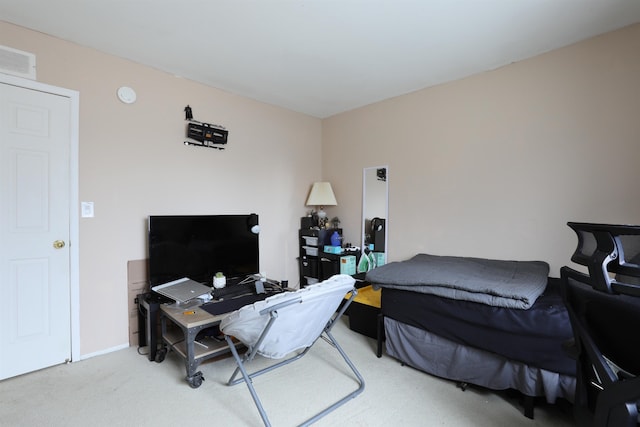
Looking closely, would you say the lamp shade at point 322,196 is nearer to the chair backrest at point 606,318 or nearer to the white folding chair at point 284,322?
the white folding chair at point 284,322

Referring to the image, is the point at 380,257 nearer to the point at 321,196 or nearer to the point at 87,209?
the point at 321,196

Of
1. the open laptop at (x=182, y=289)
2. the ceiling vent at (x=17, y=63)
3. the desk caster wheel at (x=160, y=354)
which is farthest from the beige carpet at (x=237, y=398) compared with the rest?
the ceiling vent at (x=17, y=63)

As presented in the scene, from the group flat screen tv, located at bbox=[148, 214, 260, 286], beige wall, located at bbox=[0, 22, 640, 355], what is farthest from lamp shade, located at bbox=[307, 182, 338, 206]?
flat screen tv, located at bbox=[148, 214, 260, 286]

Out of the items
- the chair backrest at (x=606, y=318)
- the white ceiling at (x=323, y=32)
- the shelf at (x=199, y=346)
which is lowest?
the shelf at (x=199, y=346)

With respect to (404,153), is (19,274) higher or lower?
lower

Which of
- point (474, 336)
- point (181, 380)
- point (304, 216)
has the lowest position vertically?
point (181, 380)

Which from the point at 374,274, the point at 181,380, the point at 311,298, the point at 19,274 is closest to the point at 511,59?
the point at 374,274

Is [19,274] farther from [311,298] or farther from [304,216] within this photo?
Answer: [304,216]

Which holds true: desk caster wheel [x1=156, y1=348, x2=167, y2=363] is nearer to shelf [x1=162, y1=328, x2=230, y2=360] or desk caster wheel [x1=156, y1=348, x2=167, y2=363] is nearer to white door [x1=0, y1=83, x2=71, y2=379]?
shelf [x1=162, y1=328, x2=230, y2=360]

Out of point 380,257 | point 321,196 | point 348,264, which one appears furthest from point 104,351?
point 380,257

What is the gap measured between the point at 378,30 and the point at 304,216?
239 centimetres

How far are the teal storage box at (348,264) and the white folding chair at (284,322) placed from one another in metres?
1.50

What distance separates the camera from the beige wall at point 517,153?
212cm

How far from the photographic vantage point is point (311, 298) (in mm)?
1664
